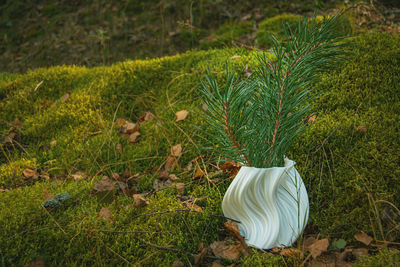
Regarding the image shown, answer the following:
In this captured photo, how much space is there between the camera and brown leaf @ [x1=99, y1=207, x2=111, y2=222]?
199cm

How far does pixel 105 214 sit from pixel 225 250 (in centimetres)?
84

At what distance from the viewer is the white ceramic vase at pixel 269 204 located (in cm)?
167

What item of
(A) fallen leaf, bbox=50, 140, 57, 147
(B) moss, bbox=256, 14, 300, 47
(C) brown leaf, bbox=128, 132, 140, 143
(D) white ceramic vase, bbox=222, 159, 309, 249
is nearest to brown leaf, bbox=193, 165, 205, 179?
(D) white ceramic vase, bbox=222, 159, 309, 249

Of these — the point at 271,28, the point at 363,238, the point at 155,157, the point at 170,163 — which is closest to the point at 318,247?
the point at 363,238

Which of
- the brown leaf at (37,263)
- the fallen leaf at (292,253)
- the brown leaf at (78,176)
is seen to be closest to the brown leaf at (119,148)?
the brown leaf at (78,176)

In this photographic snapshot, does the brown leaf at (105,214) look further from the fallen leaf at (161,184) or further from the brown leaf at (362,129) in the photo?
the brown leaf at (362,129)

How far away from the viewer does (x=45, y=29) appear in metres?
7.09

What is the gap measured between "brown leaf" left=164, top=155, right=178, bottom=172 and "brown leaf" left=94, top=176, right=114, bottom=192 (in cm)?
48

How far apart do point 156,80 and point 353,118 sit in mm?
2172

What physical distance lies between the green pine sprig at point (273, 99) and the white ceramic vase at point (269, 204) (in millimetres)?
100

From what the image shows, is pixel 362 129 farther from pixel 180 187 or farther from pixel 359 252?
pixel 180 187

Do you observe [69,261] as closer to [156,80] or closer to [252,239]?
[252,239]

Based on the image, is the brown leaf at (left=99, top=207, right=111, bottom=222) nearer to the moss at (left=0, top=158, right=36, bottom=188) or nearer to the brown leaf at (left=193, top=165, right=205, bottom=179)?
the brown leaf at (left=193, top=165, right=205, bottom=179)

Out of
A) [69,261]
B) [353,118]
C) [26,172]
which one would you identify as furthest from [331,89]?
[26,172]
